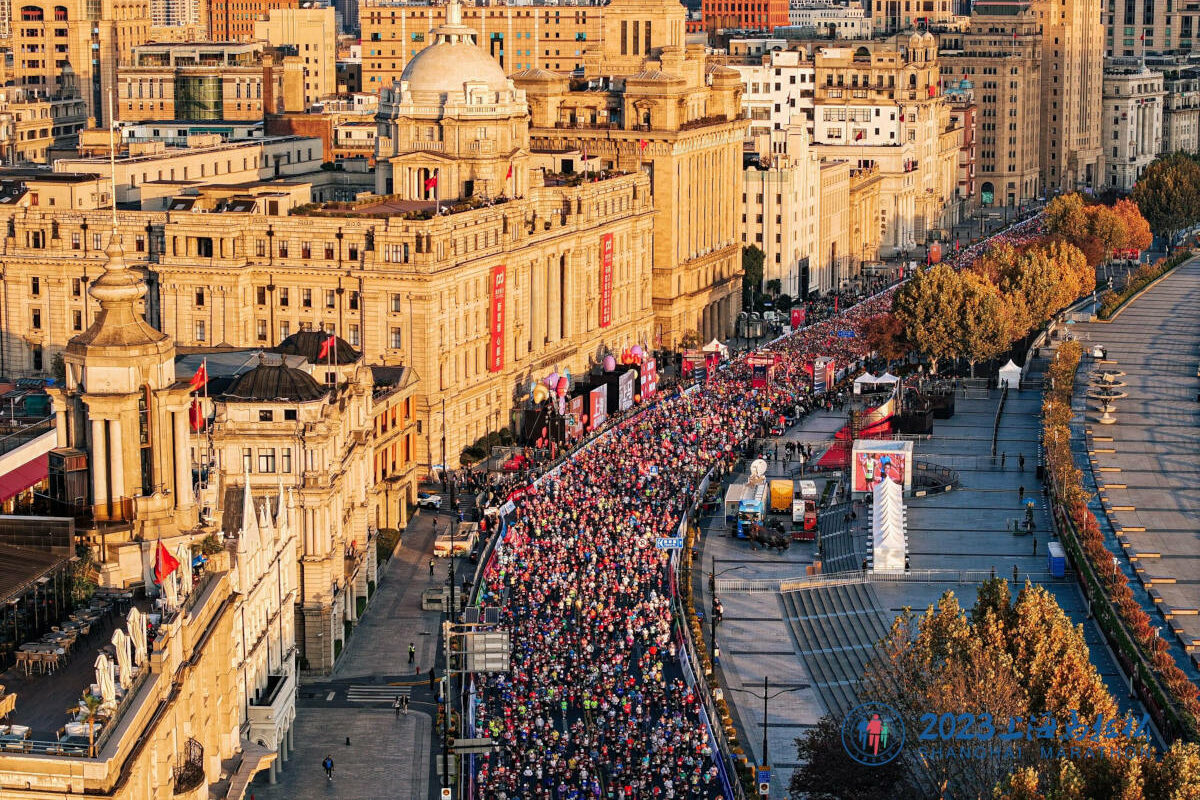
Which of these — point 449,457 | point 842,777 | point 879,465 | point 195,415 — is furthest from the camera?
point 449,457

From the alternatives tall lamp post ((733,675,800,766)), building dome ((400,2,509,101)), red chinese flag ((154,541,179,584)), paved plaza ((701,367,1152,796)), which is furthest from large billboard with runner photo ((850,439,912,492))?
red chinese flag ((154,541,179,584))

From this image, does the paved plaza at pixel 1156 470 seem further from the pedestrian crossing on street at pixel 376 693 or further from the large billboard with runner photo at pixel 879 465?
the pedestrian crossing on street at pixel 376 693

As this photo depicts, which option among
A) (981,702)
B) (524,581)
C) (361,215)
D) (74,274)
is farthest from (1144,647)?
(74,274)

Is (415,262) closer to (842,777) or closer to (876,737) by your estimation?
(876,737)

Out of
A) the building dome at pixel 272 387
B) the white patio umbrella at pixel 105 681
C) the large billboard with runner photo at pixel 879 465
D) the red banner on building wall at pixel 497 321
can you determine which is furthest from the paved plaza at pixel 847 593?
the white patio umbrella at pixel 105 681

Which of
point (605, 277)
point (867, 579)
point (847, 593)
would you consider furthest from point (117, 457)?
point (605, 277)

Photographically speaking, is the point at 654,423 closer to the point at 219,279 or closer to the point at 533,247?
the point at 533,247
